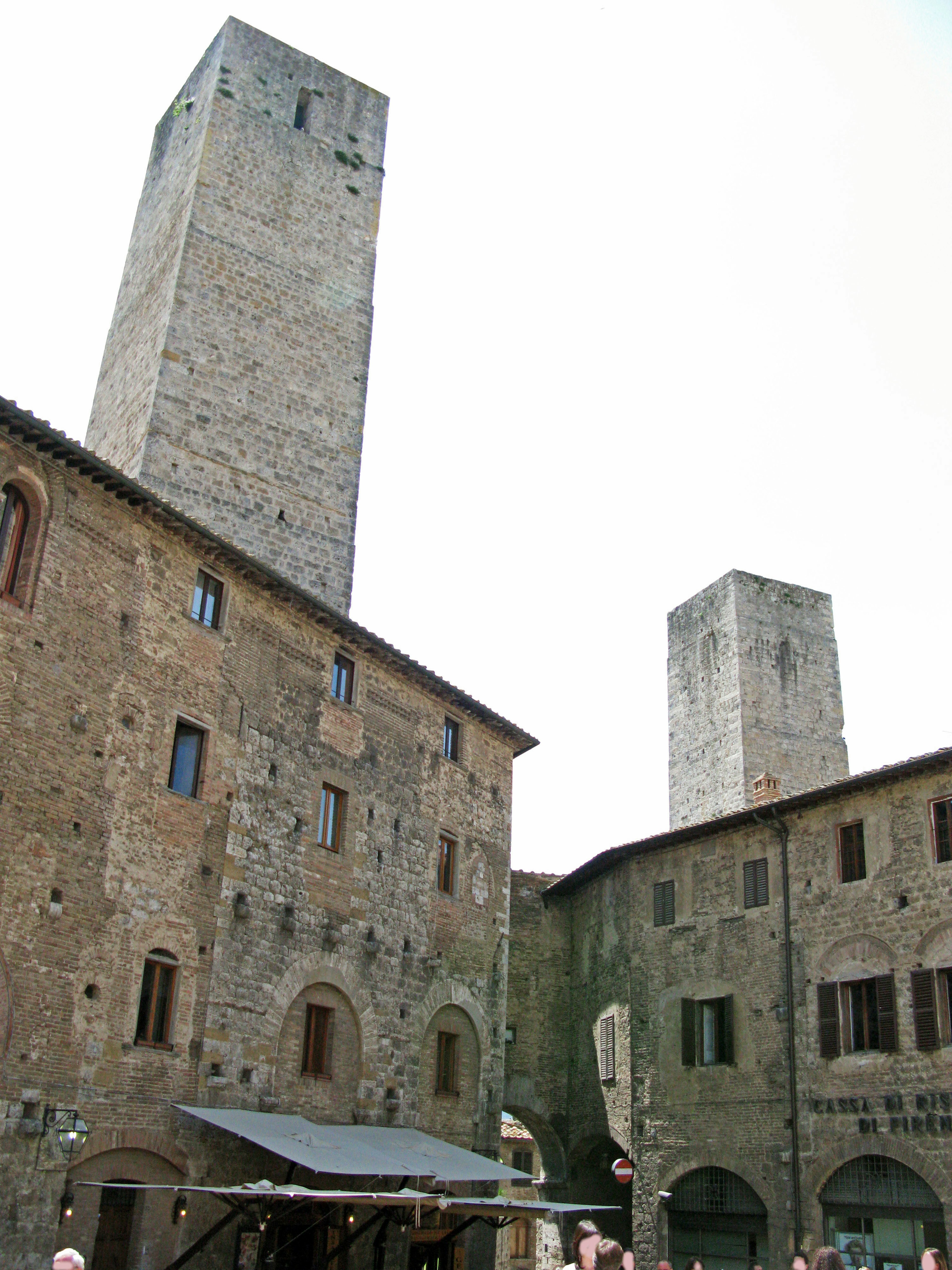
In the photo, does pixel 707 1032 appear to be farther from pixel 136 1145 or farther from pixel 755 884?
pixel 136 1145

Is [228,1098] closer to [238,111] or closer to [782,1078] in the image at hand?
[782,1078]

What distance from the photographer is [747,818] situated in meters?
22.6

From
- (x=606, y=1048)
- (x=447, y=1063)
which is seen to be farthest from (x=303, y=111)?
(x=606, y=1048)

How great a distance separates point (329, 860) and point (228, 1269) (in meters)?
5.89

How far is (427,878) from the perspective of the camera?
21.0 meters

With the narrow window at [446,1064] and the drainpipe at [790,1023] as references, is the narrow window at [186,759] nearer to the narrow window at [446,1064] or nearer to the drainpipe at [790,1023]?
the narrow window at [446,1064]

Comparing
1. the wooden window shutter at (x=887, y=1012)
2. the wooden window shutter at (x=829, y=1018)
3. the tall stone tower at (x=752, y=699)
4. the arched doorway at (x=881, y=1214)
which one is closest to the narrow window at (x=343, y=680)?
the wooden window shutter at (x=829, y=1018)

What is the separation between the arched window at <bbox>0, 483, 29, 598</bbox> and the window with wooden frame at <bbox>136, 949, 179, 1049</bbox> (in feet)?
16.8

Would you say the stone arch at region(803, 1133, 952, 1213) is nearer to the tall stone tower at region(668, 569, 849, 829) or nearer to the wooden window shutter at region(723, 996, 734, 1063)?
the wooden window shutter at region(723, 996, 734, 1063)

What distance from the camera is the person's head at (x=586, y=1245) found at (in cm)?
701

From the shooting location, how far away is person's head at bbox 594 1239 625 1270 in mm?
6438

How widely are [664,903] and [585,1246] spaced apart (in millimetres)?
17791

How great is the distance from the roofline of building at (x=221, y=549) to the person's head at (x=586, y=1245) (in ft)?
35.4

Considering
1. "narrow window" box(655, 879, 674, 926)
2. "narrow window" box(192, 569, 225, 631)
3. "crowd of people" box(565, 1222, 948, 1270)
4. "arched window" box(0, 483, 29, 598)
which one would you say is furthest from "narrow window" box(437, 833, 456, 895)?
"crowd of people" box(565, 1222, 948, 1270)
